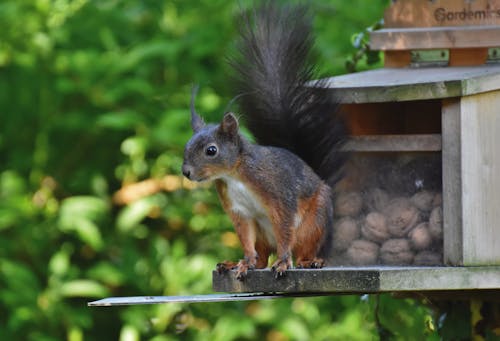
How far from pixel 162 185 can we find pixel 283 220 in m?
1.93

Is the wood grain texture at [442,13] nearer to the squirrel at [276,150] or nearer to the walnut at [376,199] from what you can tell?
the squirrel at [276,150]

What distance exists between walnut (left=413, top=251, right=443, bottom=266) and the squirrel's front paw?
0.34 meters

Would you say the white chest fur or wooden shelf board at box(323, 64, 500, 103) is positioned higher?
wooden shelf board at box(323, 64, 500, 103)

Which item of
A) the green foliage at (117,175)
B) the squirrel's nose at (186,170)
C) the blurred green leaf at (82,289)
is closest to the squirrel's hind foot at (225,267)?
the squirrel's nose at (186,170)

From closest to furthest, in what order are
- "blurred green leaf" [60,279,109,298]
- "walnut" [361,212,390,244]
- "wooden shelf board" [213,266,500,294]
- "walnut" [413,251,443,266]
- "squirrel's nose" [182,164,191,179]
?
"wooden shelf board" [213,266,500,294] < "squirrel's nose" [182,164,191,179] < "walnut" [413,251,443,266] < "walnut" [361,212,390,244] < "blurred green leaf" [60,279,109,298]

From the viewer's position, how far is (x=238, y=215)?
102 inches

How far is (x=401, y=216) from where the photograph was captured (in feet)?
8.92

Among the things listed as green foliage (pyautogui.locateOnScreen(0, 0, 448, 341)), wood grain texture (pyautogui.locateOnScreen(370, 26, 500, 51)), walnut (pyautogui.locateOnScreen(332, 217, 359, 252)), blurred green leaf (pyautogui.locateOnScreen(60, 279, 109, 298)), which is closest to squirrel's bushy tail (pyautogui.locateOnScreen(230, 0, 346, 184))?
walnut (pyautogui.locateOnScreen(332, 217, 359, 252))

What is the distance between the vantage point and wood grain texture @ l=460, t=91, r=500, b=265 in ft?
8.25

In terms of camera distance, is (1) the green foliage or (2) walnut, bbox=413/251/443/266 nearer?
(2) walnut, bbox=413/251/443/266

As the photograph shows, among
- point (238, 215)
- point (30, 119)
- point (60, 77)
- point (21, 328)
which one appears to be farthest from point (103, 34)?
point (238, 215)

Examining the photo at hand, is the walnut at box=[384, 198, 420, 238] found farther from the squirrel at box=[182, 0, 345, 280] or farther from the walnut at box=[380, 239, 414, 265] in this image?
the squirrel at box=[182, 0, 345, 280]

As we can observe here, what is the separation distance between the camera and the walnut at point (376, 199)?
276 cm

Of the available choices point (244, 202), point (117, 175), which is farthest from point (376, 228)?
point (117, 175)
